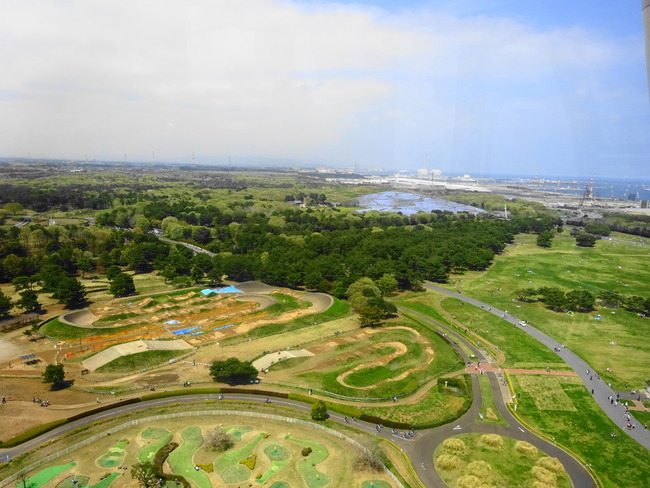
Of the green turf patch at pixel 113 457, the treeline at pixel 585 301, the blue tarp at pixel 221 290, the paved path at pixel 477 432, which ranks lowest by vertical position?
the paved path at pixel 477 432

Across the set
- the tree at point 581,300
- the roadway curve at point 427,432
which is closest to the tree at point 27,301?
the roadway curve at point 427,432

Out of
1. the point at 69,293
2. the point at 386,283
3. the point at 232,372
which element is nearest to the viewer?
the point at 232,372

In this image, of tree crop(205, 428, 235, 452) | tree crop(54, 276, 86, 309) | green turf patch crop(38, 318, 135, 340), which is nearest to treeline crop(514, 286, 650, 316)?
tree crop(205, 428, 235, 452)

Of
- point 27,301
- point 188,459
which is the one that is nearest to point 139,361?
point 188,459

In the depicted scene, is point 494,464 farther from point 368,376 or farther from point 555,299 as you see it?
point 555,299

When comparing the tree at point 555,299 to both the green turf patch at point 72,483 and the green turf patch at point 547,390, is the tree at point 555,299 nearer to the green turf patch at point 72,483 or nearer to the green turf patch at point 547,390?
the green turf patch at point 547,390
